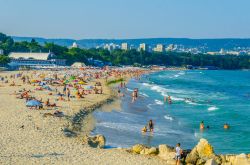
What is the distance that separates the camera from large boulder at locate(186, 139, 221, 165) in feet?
57.1

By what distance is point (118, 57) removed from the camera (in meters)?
142

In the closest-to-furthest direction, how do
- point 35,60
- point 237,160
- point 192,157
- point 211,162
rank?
point 211,162, point 237,160, point 192,157, point 35,60

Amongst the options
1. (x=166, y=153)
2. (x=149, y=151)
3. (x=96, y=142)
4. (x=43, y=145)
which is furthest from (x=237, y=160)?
(x=43, y=145)

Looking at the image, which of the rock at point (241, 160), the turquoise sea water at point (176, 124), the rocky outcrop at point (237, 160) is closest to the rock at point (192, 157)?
the rocky outcrop at point (237, 160)

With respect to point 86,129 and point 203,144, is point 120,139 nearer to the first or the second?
point 86,129

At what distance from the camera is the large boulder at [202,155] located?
17.4 m

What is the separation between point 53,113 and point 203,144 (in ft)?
42.7

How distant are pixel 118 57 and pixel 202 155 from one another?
12432 centimetres

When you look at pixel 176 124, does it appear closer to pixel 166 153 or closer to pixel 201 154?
pixel 166 153

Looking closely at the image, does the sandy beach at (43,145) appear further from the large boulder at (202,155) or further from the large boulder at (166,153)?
the large boulder at (202,155)

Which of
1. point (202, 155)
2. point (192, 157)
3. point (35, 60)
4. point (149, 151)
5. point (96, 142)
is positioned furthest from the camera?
point (35, 60)

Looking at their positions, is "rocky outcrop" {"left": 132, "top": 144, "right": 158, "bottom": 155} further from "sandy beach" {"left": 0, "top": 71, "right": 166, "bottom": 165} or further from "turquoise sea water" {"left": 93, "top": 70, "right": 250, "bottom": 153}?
"turquoise sea water" {"left": 93, "top": 70, "right": 250, "bottom": 153}

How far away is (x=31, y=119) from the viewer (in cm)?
2575

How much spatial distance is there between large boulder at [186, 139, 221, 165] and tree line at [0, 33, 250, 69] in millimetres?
64656
